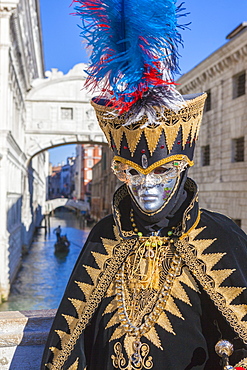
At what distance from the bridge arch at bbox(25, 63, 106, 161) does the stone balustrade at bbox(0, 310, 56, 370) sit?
16.9 metres

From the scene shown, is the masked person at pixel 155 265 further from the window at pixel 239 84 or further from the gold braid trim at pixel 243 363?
the window at pixel 239 84

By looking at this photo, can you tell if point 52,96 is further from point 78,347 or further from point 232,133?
point 78,347

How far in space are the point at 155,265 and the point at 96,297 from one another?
346 mm

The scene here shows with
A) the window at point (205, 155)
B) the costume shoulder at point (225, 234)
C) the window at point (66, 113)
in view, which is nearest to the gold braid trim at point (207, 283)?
the costume shoulder at point (225, 234)

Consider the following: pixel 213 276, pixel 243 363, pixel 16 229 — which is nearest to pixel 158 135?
pixel 213 276

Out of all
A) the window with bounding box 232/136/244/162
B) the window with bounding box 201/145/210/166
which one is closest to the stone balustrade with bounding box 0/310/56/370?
the window with bounding box 232/136/244/162

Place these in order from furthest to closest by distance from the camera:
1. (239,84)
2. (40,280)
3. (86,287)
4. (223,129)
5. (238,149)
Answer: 1. (40,280)
2. (223,129)
3. (238,149)
4. (239,84)
5. (86,287)

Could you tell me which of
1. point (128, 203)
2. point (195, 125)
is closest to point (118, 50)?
point (195, 125)

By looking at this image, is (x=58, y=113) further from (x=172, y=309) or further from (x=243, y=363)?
(x=243, y=363)

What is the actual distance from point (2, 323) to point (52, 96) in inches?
683

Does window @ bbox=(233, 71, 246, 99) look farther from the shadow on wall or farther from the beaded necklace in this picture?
the beaded necklace

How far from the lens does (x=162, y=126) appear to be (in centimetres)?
198

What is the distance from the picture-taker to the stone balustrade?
251cm

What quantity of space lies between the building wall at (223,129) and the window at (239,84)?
91 millimetres
